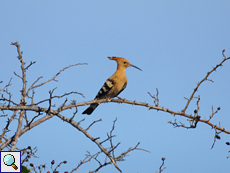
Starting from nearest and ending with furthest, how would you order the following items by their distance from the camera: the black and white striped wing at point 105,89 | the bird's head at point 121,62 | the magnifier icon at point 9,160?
1. the magnifier icon at point 9,160
2. the black and white striped wing at point 105,89
3. the bird's head at point 121,62

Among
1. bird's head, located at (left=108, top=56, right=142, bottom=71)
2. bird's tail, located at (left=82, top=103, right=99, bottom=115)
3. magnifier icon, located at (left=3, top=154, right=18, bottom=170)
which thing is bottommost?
magnifier icon, located at (left=3, top=154, right=18, bottom=170)

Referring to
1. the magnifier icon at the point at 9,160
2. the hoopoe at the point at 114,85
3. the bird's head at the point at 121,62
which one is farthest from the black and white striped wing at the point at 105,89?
the magnifier icon at the point at 9,160

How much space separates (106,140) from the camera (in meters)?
4.07

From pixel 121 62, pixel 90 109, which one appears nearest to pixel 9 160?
pixel 90 109

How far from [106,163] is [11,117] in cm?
189

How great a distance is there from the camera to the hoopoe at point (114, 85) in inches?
291

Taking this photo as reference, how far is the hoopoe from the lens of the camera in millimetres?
7395

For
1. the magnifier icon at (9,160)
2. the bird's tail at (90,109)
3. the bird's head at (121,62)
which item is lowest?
the magnifier icon at (9,160)

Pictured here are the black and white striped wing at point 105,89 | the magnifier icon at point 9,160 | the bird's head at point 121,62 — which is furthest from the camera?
the bird's head at point 121,62

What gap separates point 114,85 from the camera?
24.4 feet

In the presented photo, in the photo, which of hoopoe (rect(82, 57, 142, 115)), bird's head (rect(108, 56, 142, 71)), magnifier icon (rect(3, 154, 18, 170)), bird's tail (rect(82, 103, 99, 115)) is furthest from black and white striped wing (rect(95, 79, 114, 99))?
magnifier icon (rect(3, 154, 18, 170))

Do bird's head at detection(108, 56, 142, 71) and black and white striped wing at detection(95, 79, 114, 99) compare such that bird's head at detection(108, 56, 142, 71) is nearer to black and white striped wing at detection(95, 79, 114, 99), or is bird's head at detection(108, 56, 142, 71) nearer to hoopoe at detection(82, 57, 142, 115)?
hoopoe at detection(82, 57, 142, 115)

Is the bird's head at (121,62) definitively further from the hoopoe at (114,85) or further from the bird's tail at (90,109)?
the bird's tail at (90,109)

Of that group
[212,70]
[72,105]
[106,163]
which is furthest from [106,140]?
[212,70]
